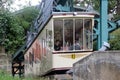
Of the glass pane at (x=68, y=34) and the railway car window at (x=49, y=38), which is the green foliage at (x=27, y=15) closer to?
the railway car window at (x=49, y=38)

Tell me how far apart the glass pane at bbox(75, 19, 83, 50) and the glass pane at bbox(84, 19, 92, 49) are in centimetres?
19

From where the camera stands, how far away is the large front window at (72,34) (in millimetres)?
16750

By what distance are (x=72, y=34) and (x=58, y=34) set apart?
2.27ft

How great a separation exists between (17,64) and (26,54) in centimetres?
434

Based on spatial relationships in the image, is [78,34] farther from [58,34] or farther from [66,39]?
[58,34]

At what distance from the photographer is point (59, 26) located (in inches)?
659

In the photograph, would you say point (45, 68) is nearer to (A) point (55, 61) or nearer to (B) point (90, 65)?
(A) point (55, 61)

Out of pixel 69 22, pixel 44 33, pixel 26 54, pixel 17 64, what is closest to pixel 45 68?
pixel 44 33

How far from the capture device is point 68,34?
56.1ft

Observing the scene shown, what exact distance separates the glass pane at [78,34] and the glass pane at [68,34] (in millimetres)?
226

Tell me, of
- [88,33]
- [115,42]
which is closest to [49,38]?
[88,33]

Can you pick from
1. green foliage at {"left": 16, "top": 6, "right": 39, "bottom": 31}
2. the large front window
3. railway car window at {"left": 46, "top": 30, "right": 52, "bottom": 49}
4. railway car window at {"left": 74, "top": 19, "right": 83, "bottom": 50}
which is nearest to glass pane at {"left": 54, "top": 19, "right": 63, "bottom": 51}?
the large front window

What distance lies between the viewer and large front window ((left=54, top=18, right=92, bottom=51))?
1675 cm

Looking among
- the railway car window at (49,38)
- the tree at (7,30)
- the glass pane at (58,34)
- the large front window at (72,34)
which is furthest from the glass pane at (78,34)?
the tree at (7,30)
